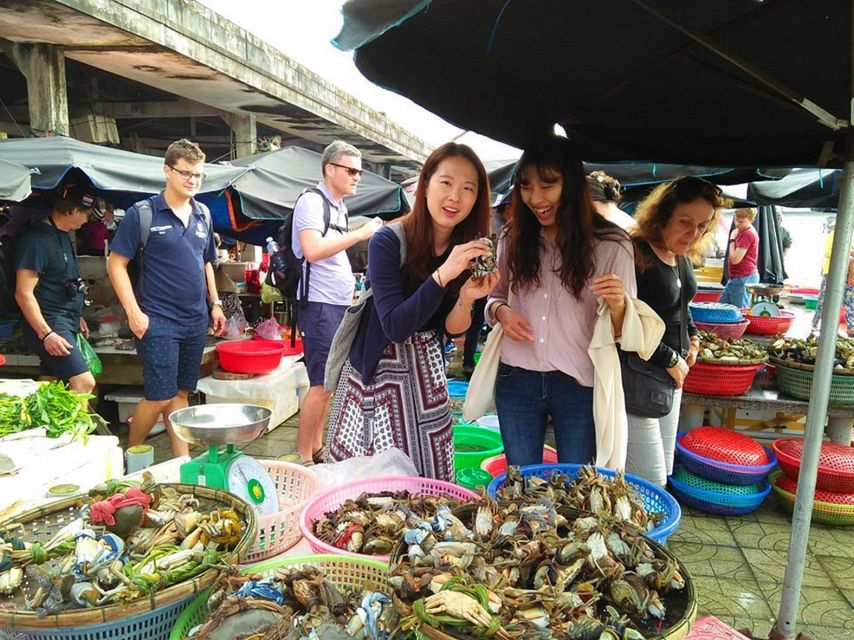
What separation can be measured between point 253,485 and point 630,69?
6.73 feet

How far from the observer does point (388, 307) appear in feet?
6.96

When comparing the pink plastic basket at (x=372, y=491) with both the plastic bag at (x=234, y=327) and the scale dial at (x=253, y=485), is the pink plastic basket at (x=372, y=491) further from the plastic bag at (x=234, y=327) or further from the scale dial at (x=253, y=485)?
the plastic bag at (x=234, y=327)

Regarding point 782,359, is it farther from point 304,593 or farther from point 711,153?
point 304,593

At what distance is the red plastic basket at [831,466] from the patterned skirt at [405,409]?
9.21 ft

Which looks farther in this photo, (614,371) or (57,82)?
(57,82)

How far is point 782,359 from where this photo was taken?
409 centimetres

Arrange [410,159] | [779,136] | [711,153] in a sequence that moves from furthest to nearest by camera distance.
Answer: [410,159] → [711,153] → [779,136]

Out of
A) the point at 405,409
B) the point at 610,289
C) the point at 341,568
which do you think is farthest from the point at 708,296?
the point at 341,568

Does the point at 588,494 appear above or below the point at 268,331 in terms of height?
above

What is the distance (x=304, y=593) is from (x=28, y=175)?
3.62 metres

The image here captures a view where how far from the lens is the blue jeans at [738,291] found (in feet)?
26.6

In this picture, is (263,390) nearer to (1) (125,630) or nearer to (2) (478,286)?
(2) (478,286)

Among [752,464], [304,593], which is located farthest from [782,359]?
[304,593]

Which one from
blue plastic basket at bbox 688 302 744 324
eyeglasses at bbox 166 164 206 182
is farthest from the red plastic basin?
blue plastic basket at bbox 688 302 744 324
